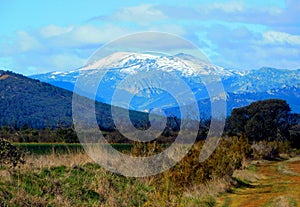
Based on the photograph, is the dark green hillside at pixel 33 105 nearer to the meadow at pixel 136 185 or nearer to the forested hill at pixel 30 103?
the forested hill at pixel 30 103

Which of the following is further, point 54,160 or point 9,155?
point 54,160

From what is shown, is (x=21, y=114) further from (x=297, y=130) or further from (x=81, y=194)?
(x=81, y=194)

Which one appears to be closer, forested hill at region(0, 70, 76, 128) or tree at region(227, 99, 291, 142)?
tree at region(227, 99, 291, 142)

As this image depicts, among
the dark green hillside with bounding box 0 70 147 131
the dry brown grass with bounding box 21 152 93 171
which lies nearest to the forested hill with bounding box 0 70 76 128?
the dark green hillside with bounding box 0 70 147 131

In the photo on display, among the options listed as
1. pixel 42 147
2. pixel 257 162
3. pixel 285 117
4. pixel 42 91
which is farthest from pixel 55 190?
pixel 42 91

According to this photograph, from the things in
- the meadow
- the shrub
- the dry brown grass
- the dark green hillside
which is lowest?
the meadow

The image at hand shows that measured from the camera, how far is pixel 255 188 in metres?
25.5

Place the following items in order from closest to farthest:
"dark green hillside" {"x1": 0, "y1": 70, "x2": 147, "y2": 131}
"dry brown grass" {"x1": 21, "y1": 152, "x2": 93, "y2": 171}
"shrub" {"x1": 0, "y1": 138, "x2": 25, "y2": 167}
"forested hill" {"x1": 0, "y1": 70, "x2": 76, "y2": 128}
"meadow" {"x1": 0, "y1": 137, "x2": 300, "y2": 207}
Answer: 1. "meadow" {"x1": 0, "y1": 137, "x2": 300, "y2": 207}
2. "shrub" {"x1": 0, "y1": 138, "x2": 25, "y2": 167}
3. "dry brown grass" {"x1": 21, "y1": 152, "x2": 93, "y2": 171}
4. "dark green hillside" {"x1": 0, "y1": 70, "x2": 147, "y2": 131}
5. "forested hill" {"x1": 0, "y1": 70, "x2": 76, "y2": 128}

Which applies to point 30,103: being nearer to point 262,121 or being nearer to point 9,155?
point 262,121

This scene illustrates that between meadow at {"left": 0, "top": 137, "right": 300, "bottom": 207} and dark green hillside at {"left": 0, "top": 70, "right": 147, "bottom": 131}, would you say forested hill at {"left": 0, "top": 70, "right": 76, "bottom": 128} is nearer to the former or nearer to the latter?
dark green hillside at {"left": 0, "top": 70, "right": 147, "bottom": 131}

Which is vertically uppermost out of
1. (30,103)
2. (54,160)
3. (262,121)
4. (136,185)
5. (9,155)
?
(30,103)

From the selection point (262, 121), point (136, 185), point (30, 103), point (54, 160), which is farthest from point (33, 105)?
point (136, 185)

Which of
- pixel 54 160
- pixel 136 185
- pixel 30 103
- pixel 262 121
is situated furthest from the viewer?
pixel 30 103

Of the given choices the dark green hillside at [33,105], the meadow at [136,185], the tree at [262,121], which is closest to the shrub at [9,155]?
the meadow at [136,185]
